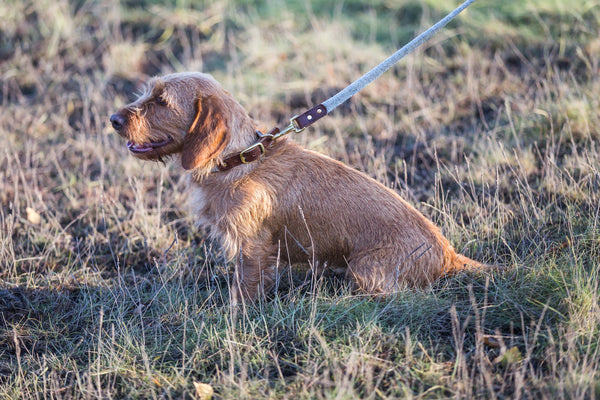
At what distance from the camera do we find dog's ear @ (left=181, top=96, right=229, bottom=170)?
10.8 ft

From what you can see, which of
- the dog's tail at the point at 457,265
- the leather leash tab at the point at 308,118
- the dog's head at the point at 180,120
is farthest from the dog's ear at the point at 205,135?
the dog's tail at the point at 457,265

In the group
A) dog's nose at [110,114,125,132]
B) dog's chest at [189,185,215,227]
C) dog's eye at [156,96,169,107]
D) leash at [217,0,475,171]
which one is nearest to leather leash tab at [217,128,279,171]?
leash at [217,0,475,171]

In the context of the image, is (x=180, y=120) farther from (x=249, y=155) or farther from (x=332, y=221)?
(x=332, y=221)

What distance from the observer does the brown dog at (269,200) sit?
3.35 metres

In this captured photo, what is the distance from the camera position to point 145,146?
3.43 meters

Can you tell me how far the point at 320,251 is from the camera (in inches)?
143

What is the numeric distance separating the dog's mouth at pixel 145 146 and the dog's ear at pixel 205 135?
0.16 metres

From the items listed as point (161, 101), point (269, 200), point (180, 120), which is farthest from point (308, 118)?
point (161, 101)

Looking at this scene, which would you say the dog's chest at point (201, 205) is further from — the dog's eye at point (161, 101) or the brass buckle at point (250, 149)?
the dog's eye at point (161, 101)

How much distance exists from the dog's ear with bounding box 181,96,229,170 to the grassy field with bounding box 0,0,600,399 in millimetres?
331

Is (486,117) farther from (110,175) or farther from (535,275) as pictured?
(110,175)

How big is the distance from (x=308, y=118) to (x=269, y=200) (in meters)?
0.58

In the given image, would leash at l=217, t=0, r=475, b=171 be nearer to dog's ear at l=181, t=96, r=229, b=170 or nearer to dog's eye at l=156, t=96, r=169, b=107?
dog's ear at l=181, t=96, r=229, b=170

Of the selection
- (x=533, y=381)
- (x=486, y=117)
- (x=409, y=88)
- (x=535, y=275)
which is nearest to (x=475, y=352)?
(x=533, y=381)
